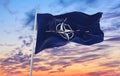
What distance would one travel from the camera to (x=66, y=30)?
1269 centimetres

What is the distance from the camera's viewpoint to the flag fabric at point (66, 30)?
12391 mm

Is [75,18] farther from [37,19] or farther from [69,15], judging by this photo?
[37,19]

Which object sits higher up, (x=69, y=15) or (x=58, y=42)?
(x=69, y=15)

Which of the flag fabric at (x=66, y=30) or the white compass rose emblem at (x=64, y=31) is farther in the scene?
the white compass rose emblem at (x=64, y=31)

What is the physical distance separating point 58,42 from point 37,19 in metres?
1.23

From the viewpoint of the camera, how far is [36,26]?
1283 cm

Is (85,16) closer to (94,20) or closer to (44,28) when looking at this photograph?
(94,20)

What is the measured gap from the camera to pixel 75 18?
12.9 meters

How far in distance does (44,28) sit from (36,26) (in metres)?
0.35

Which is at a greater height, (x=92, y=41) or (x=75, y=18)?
(x=75, y=18)

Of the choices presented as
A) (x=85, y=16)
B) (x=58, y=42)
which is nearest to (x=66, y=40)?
(x=58, y=42)

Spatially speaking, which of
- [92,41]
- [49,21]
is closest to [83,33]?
[92,41]

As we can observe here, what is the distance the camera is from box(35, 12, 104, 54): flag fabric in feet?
40.7

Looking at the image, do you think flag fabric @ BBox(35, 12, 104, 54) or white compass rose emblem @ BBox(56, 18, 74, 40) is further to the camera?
white compass rose emblem @ BBox(56, 18, 74, 40)
